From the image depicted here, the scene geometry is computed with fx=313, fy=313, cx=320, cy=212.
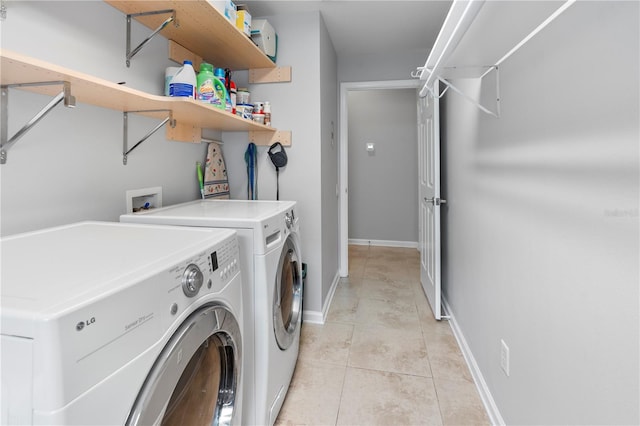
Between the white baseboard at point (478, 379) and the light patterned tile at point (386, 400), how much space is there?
23 centimetres

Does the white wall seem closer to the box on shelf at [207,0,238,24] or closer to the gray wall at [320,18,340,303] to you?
the gray wall at [320,18,340,303]

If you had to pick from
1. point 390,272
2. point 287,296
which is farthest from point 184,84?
point 390,272

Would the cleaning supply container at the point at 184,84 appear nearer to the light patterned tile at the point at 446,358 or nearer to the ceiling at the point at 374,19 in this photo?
the ceiling at the point at 374,19

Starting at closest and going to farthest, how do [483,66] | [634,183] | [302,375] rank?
[634,183]
[483,66]
[302,375]

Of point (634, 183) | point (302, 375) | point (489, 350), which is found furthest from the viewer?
point (302, 375)

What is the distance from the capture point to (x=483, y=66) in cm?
135

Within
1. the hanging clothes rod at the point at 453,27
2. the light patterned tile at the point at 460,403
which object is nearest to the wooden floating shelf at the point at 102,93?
the hanging clothes rod at the point at 453,27

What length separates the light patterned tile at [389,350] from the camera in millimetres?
1854

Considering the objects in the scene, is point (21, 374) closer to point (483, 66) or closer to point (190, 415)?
point (190, 415)

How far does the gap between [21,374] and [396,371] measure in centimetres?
175

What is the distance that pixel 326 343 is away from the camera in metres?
2.12

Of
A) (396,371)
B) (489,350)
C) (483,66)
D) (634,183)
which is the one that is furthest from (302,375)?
(483,66)

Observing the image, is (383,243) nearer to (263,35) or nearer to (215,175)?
(215,175)

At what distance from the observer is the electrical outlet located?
4.32 feet
